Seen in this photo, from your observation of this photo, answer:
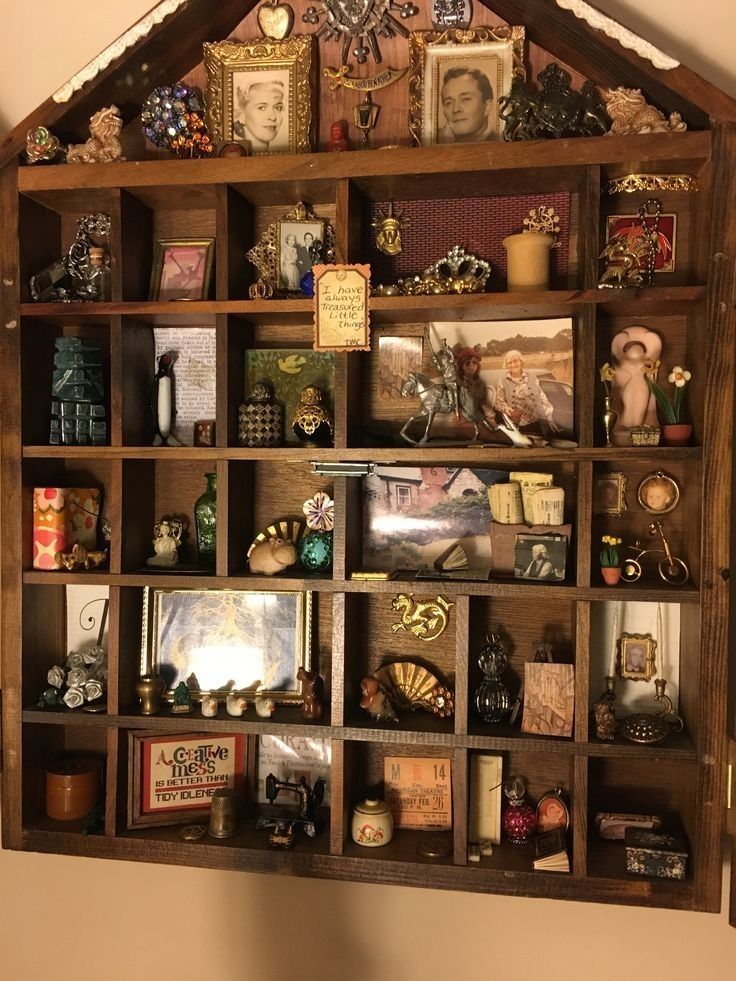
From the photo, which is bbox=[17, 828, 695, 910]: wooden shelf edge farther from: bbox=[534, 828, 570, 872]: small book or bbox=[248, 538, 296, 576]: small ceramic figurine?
bbox=[248, 538, 296, 576]: small ceramic figurine

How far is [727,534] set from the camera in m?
1.28

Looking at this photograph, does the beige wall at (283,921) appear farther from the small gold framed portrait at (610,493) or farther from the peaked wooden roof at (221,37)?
the small gold framed portrait at (610,493)

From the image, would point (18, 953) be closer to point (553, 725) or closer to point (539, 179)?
point (553, 725)

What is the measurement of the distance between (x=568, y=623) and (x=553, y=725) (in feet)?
0.65

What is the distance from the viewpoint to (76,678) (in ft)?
4.97

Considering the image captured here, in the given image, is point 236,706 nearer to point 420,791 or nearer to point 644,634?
point 420,791

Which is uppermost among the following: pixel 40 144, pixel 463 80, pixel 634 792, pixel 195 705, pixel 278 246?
pixel 463 80

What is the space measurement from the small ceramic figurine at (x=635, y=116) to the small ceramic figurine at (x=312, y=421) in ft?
2.21

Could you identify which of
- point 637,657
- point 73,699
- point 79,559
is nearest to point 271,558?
point 79,559

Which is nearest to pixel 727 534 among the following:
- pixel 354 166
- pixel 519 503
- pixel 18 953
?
pixel 519 503

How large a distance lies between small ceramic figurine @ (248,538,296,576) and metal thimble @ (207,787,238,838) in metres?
0.43

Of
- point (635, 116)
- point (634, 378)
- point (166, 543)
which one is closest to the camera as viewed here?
point (635, 116)

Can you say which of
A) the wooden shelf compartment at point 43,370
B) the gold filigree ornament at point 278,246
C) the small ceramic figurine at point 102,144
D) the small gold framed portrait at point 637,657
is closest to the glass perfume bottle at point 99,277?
the wooden shelf compartment at point 43,370

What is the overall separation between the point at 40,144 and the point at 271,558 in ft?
2.77
